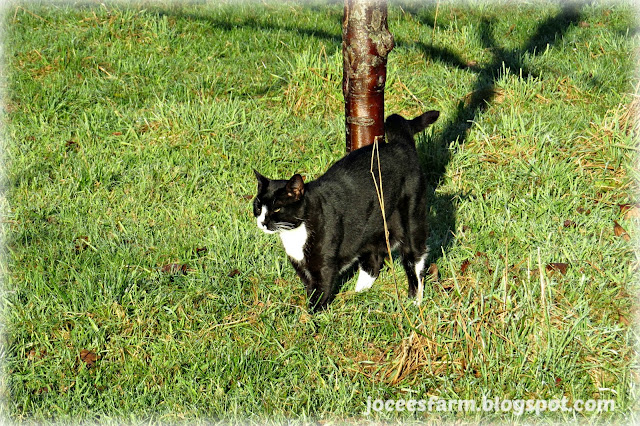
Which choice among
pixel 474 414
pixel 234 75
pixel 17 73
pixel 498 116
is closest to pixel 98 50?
pixel 17 73

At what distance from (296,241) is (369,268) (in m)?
0.63

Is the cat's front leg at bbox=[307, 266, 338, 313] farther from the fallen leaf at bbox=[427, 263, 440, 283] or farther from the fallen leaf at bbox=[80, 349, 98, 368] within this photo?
the fallen leaf at bbox=[80, 349, 98, 368]

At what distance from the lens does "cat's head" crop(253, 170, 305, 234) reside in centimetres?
411

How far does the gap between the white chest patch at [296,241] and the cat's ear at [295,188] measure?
218mm

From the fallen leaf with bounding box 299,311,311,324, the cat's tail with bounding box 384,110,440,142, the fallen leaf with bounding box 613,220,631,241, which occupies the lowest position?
the fallen leaf with bounding box 299,311,311,324

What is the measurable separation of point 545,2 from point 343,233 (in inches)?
228

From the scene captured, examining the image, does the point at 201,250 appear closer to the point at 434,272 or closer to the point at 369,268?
the point at 369,268

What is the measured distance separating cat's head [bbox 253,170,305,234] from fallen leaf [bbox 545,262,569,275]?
162 cm

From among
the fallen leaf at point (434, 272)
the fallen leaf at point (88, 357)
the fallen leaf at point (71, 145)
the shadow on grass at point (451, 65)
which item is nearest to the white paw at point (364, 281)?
the shadow on grass at point (451, 65)

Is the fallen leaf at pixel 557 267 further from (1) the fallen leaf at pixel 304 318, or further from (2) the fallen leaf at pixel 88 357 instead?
(2) the fallen leaf at pixel 88 357

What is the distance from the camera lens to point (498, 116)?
245 inches

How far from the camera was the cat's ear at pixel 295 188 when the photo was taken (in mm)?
4023

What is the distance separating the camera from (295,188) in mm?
4070

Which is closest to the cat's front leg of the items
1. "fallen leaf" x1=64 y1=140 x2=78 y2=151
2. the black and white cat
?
the black and white cat
